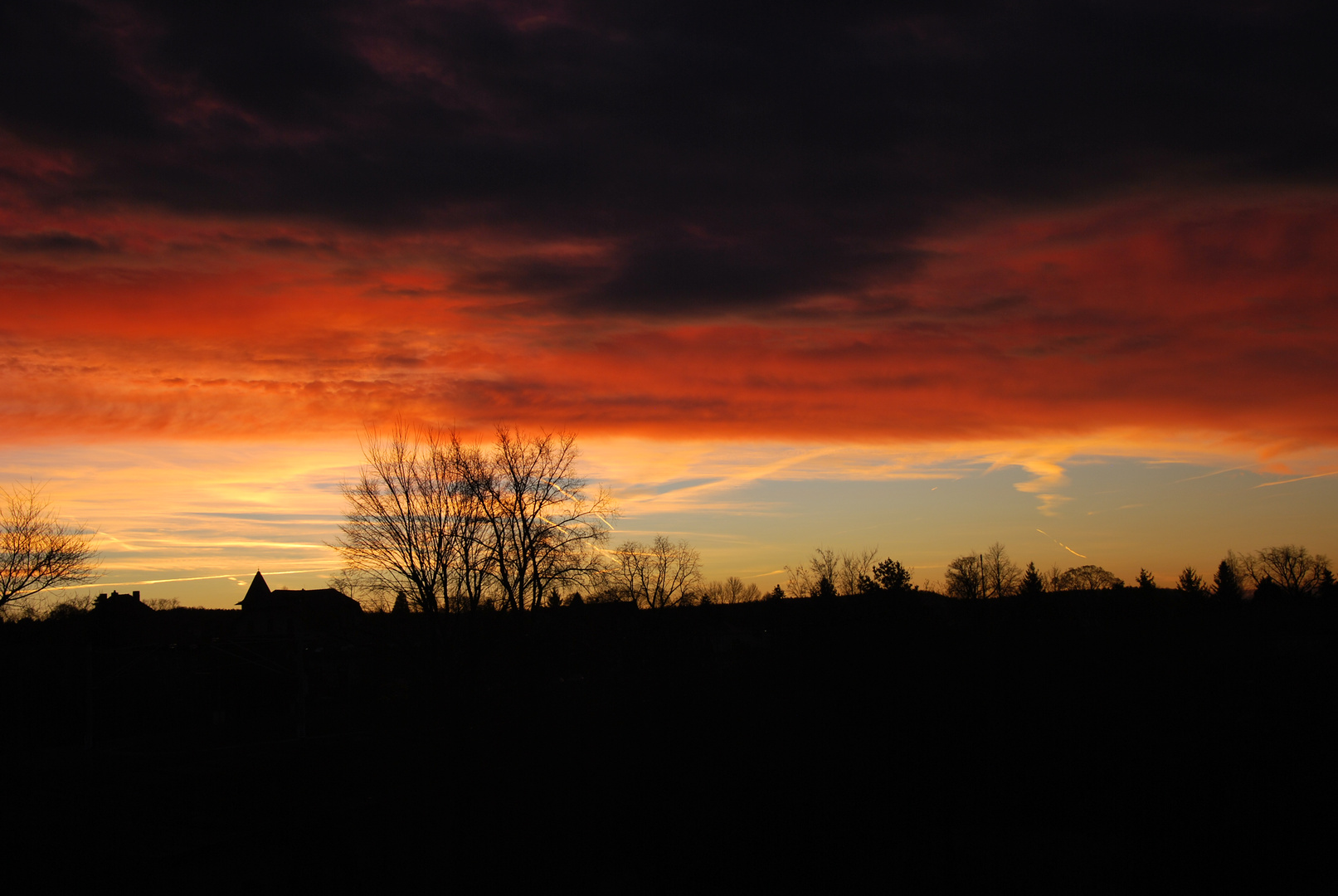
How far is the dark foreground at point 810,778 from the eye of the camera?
14367mm

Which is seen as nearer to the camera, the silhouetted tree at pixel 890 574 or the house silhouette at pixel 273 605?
the silhouetted tree at pixel 890 574

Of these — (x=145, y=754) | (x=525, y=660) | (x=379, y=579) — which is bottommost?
(x=145, y=754)

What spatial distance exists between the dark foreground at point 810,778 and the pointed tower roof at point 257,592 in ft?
168

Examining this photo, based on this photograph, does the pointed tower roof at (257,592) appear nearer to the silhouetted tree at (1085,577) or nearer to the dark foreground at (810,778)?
the dark foreground at (810,778)

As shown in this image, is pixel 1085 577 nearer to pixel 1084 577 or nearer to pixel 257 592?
pixel 1084 577

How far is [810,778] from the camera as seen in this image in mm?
18344

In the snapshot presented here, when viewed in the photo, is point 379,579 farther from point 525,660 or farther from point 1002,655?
point 1002,655

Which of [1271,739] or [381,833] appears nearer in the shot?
[1271,739]

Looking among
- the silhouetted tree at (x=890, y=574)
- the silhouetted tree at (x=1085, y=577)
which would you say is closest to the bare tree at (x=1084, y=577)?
the silhouetted tree at (x=1085, y=577)

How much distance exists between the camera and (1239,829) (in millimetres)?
14125

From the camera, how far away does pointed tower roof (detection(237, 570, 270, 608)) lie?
8200cm

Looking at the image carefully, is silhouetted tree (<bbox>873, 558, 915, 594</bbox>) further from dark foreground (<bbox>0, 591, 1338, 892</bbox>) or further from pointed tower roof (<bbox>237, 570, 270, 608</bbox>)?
pointed tower roof (<bbox>237, 570, 270, 608</bbox>)

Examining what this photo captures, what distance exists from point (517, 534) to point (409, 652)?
Result: 6.12 m

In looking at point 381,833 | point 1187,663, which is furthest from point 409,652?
point 1187,663
